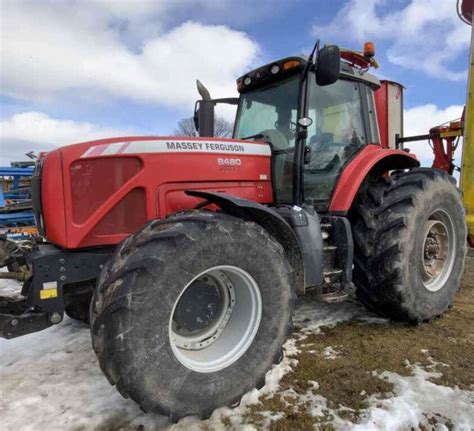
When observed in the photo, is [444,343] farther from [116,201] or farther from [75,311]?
[75,311]

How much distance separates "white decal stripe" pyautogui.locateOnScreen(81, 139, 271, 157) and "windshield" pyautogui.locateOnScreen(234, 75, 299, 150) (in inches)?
7.9

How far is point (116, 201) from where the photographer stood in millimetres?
2770

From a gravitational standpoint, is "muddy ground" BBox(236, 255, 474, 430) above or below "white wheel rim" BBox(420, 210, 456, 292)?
below

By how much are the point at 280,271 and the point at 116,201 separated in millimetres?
1187

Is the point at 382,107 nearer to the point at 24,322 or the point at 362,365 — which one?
the point at 362,365

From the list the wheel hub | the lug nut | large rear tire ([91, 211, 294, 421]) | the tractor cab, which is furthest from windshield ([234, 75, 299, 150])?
the lug nut

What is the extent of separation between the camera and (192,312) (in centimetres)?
259

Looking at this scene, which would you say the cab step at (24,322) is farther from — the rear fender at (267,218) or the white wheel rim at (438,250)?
the white wheel rim at (438,250)

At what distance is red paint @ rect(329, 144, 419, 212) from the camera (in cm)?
364

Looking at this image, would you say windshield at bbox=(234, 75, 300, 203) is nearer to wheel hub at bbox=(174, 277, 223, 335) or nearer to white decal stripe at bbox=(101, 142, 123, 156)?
wheel hub at bbox=(174, 277, 223, 335)

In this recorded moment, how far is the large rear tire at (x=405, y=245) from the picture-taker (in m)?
3.55

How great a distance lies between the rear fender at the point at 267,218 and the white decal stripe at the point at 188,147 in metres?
0.39

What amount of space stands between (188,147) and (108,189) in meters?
0.69

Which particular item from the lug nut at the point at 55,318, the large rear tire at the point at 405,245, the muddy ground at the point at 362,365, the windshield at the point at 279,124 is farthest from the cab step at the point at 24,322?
the large rear tire at the point at 405,245
